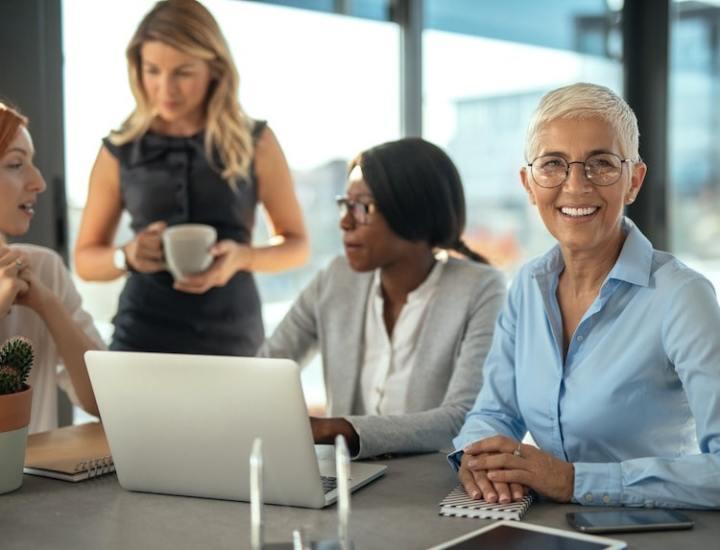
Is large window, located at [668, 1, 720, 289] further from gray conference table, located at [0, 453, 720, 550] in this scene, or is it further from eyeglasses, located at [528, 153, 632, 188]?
gray conference table, located at [0, 453, 720, 550]

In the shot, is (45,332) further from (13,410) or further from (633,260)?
(633,260)

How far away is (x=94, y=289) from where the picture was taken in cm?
363

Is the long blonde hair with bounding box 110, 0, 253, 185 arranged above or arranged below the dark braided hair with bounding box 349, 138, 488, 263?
above

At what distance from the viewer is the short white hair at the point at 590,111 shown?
1754 mm

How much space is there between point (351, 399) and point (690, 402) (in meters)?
1.01

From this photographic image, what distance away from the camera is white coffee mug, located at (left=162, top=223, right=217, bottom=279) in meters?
2.64

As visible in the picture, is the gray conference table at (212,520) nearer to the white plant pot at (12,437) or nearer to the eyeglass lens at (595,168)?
the white plant pot at (12,437)

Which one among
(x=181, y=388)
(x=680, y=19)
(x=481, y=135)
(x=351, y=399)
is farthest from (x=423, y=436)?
(x=680, y=19)

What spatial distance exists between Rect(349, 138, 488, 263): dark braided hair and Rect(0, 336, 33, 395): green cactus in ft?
3.33

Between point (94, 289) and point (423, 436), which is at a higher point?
point (94, 289)

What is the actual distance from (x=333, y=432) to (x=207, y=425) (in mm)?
423

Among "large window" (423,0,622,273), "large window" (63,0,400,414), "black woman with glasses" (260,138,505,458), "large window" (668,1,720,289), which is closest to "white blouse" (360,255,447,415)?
"black woman with glasses" (260,138,505,458)

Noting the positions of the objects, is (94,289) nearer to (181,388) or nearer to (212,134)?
(212,134)

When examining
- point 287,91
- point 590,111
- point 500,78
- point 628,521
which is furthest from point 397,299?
point 500,78
